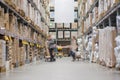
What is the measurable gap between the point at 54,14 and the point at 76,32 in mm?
2070

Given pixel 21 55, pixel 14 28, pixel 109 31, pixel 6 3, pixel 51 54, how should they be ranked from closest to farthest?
pixel 6 3 < pixel 109 31 < pixel 14 28 < pixel 21 55 < pixel 51 54

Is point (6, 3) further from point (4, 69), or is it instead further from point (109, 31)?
point (109, 31)

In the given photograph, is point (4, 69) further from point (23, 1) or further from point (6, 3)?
point (23, 1)

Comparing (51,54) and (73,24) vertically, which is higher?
(73,24)

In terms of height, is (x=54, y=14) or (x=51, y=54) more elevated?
(x=54, y=14)

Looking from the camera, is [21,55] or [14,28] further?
[21,55]

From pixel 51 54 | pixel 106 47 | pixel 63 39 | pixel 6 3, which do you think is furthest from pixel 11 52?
pixel 63 39

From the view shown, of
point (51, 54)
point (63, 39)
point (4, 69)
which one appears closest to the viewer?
point (4, 69)

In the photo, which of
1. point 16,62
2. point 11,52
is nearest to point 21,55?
point 16,62

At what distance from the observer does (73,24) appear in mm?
21797

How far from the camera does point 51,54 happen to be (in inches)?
535

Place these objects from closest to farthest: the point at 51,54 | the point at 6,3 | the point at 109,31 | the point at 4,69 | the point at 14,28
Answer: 1. the point at 4,69
2. the point at 6,3
3. the point at 109,31
4. the point at 14,28
5. the point at 51,54

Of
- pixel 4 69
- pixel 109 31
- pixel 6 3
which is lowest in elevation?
pixel 4 69

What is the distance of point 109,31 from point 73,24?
48.3 ft
